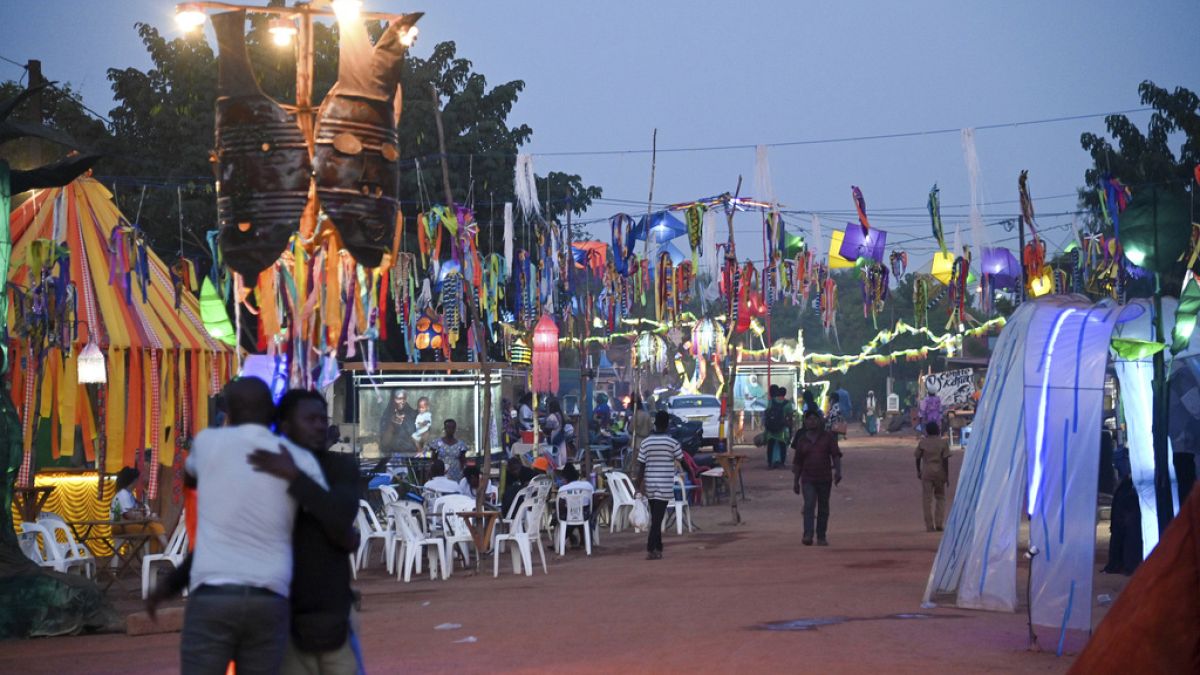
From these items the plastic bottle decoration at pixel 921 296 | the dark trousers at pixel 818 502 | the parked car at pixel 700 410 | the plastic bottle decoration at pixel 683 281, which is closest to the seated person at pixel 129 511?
the dark trousers at pixel 818 502

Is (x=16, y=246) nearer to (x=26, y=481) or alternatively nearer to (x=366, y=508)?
(x=26, y=481)

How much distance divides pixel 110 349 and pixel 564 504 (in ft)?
20.3

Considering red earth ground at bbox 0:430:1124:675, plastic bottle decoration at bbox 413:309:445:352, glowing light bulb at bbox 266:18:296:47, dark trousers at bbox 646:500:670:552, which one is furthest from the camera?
plastic bottle decoration at bbox 413:309:445:352

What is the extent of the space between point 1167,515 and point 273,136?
6.99 meters

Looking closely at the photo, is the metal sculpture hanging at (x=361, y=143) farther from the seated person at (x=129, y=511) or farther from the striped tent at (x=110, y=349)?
the striped tent at (x=110, y=349)

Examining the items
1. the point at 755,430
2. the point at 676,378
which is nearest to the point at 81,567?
the point at 755,430

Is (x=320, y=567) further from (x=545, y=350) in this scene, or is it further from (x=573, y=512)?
(x=545, y=350)

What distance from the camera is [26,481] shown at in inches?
591

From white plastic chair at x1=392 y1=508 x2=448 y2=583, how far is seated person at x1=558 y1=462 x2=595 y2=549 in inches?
80.3

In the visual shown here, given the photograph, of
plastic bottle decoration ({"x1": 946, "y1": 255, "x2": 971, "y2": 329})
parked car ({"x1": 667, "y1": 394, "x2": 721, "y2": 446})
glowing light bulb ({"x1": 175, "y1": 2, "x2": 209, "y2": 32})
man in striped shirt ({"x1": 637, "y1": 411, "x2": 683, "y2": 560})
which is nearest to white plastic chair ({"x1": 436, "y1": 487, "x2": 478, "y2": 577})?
man in striped shirt ({"x1": 637, "y1": 411, "x2": 683, "y2": 560})

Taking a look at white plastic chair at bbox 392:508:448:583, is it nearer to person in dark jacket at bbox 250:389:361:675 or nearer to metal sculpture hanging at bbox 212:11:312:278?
metal sculpture hanging at bbox 212:11:312:278

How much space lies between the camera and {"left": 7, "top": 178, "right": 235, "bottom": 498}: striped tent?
47.3 feet

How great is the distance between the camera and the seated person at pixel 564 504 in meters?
16.9

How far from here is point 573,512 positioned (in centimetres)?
1725
